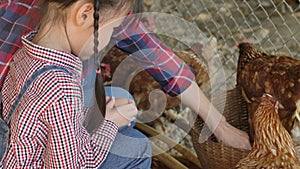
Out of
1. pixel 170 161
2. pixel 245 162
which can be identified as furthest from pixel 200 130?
pixel 170 161

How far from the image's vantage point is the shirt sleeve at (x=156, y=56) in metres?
1.66

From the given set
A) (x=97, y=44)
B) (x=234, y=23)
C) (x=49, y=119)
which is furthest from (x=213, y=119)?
(x=234, y=23)

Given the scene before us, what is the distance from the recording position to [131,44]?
169cm

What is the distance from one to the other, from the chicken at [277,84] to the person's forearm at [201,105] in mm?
127

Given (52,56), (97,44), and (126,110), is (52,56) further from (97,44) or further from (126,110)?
(126,110)

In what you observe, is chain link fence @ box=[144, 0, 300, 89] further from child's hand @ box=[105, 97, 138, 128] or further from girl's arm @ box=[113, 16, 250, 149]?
child's hand @ box=[105, 97, 138, 128]

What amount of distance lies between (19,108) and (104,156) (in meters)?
0.26

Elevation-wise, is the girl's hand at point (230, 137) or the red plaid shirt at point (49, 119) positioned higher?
the red plaid shirt at point (49, 119)

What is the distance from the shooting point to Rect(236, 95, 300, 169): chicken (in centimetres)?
153

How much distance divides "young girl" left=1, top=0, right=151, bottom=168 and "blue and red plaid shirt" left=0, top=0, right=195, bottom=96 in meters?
0.15

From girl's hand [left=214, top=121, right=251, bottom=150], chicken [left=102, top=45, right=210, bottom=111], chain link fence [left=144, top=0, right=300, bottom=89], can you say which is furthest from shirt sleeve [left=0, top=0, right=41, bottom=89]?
chain link fence [left=144, top=0, right=300, bottom=89]

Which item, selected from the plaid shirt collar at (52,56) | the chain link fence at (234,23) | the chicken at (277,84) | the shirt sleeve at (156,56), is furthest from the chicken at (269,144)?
the chain link fence at (234,23)

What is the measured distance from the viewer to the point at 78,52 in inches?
55.6

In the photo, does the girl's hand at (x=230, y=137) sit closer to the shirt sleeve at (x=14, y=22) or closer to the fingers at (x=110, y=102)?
the fingers at (x=110, y=102)
